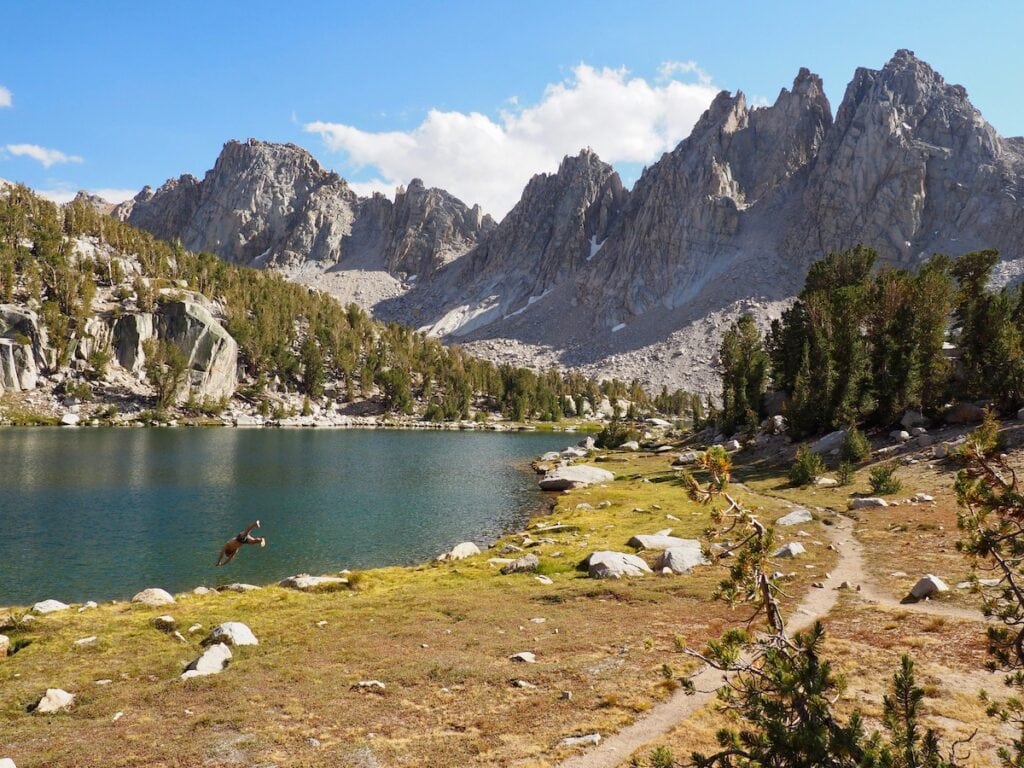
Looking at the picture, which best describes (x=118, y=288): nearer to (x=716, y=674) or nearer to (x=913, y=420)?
(x=913, y=420)

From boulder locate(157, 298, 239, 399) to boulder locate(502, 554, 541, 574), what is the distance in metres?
158

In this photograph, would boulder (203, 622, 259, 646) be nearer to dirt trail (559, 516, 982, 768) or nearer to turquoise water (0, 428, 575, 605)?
dirt trail (559, 516, 982, 768)

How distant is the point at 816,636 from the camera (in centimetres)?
A: 647

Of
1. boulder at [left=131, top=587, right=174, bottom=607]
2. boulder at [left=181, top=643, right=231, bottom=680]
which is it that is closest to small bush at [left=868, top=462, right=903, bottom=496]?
boulder at [left=181, top=643, right=231, bottom=680]

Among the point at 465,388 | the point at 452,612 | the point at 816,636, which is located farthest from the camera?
the point at 465,388

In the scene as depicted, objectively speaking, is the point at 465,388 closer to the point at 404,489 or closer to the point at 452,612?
the point at 404,489

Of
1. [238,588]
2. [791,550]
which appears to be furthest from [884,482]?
[238,588]

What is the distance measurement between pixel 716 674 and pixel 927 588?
9734mm

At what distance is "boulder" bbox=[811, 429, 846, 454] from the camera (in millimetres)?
58875

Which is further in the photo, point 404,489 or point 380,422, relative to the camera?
point 380,422

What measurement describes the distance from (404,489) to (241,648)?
45516 millimetres

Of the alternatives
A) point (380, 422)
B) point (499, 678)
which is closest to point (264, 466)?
point (499, 678)

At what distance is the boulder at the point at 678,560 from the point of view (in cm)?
2789

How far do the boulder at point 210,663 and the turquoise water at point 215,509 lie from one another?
15844mm
